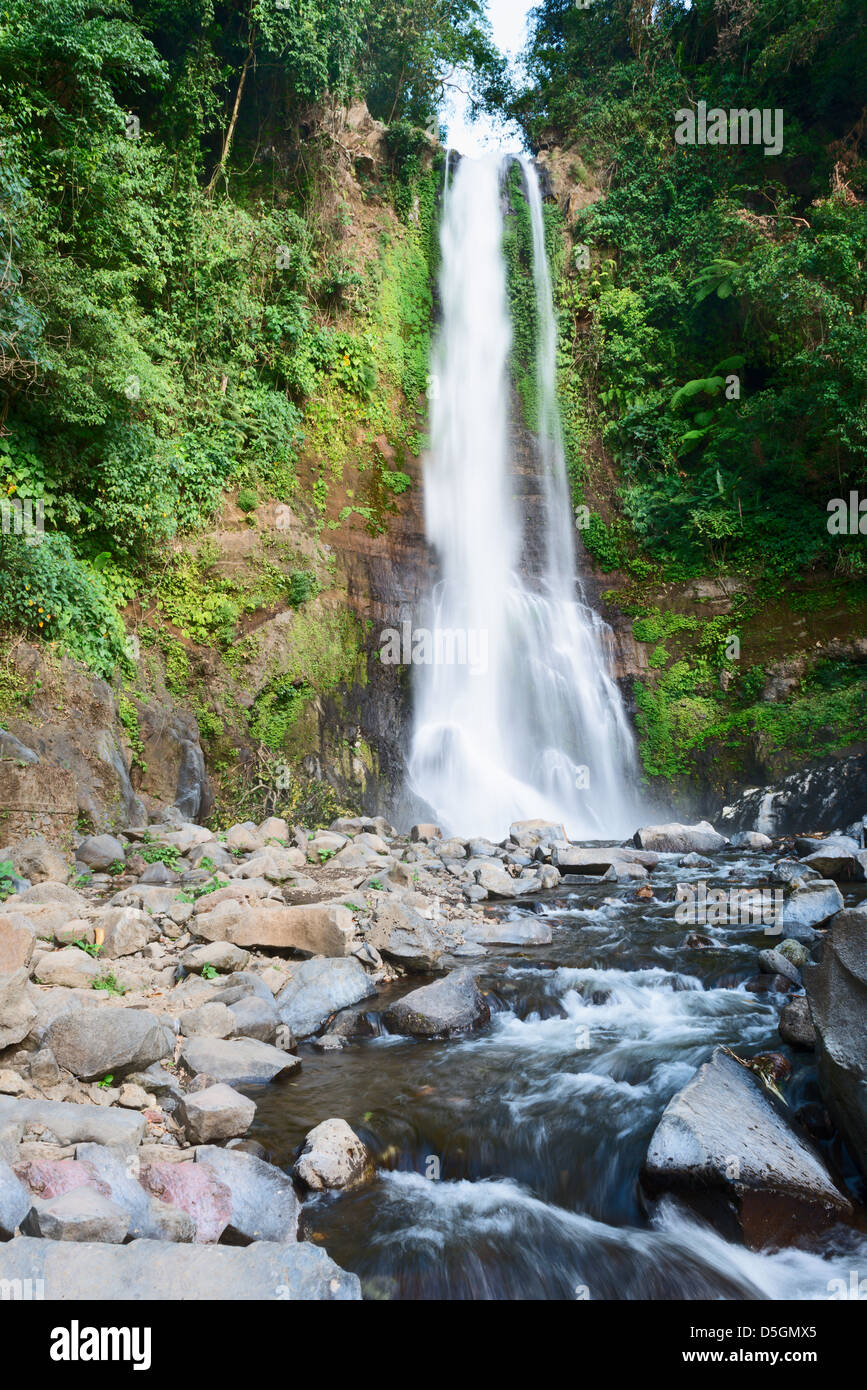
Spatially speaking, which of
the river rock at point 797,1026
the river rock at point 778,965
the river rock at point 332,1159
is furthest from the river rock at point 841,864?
the river rock at point 332,1159

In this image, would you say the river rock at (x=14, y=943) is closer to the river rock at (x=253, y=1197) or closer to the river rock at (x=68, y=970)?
the river rock at (x=68, y=970)

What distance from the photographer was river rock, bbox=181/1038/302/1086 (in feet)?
13.3

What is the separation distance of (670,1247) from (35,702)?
24.5ft

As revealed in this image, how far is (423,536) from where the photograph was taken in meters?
16.0

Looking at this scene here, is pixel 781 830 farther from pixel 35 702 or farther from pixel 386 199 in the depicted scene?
pixel 386 199

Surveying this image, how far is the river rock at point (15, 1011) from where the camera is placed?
144 inches

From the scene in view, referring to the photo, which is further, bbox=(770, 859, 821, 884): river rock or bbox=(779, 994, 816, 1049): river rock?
bbox=(770, 859, 821, 884): river rock

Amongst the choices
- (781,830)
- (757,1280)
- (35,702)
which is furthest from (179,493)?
(757,1280)

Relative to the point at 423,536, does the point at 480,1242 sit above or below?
below

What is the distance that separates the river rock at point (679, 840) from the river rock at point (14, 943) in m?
8.74

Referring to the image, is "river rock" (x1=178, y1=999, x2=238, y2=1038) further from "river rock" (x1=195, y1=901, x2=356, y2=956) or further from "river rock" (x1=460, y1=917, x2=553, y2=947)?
"river rock" (x1=460, y1=917, x2=553, y2=947)

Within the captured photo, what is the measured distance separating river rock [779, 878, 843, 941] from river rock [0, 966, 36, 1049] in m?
5.39

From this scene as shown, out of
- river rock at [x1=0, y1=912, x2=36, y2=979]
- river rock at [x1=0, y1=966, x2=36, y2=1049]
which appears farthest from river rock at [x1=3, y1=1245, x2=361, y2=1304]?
river rock at [x1=0, y1=912, x2=36, y2=979]

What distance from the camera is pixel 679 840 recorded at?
11156 millimetres
